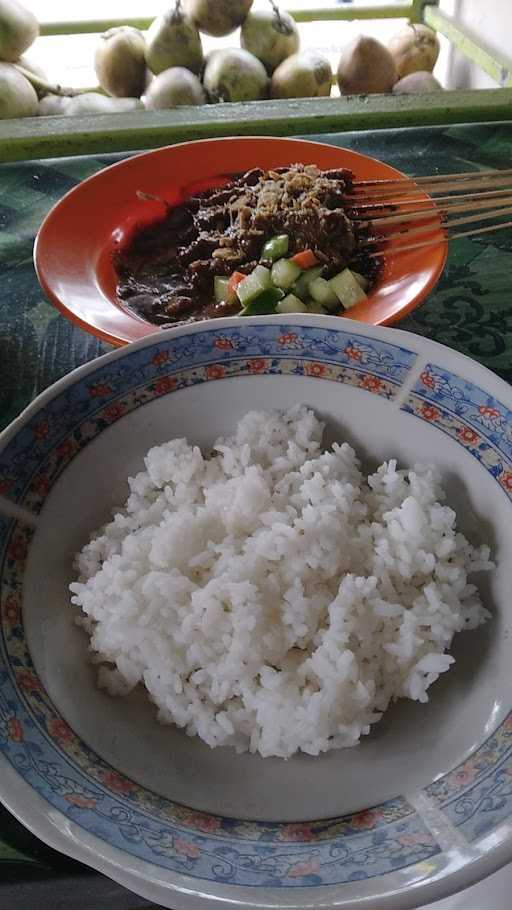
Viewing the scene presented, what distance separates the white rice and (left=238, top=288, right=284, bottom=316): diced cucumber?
61 centimetres

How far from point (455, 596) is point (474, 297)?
1105 mm

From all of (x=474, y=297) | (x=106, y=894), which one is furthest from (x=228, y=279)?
(x=106, y=894)

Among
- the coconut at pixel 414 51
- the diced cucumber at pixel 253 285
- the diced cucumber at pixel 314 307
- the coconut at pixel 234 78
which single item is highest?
the coconut at pixel 414 51

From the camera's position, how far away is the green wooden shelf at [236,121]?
Result: 2.62 metres

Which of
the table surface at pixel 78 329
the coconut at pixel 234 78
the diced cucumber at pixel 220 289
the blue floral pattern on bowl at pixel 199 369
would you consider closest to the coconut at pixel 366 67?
the coconut at pixel 234 78

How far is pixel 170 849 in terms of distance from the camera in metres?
0.91

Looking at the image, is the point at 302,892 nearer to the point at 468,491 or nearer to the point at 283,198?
the point at 468,491

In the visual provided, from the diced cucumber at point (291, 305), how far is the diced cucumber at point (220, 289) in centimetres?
16

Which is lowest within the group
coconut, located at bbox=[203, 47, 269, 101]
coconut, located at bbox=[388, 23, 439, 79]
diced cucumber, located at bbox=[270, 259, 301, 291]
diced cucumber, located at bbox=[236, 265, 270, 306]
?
diced cucumber, located at bbox=[236, 265, 270, 306]

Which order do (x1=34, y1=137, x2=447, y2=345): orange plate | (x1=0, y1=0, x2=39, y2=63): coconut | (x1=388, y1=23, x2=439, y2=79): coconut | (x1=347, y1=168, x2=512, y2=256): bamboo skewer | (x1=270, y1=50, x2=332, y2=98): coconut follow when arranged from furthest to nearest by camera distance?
(x1=388, y1=23, x2=439, y2=79): coconut, (x1=0, y1=0, x2=39, y2=63): coconut, (x1=270, y1=50, x2=332, y2=98): coconut, (x1=347, y1=168, x2=512, y2=256): bamboo skewer, (x1=34, y1=137, x2=447, y2=345): orange plate

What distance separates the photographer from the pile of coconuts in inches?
154

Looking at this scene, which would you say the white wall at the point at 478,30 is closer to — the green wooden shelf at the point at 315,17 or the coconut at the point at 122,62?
the green wooden shelf at the point at 315,17

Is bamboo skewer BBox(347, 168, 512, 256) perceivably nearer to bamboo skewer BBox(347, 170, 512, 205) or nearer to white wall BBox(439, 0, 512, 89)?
bamboo skewer BBox(347, 170, 512, 205)

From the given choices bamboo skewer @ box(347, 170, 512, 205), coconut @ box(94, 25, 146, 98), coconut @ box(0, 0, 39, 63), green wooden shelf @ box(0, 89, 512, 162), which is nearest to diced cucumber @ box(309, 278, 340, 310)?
bamboo skewer @ box(347, 170, 512, 205)
